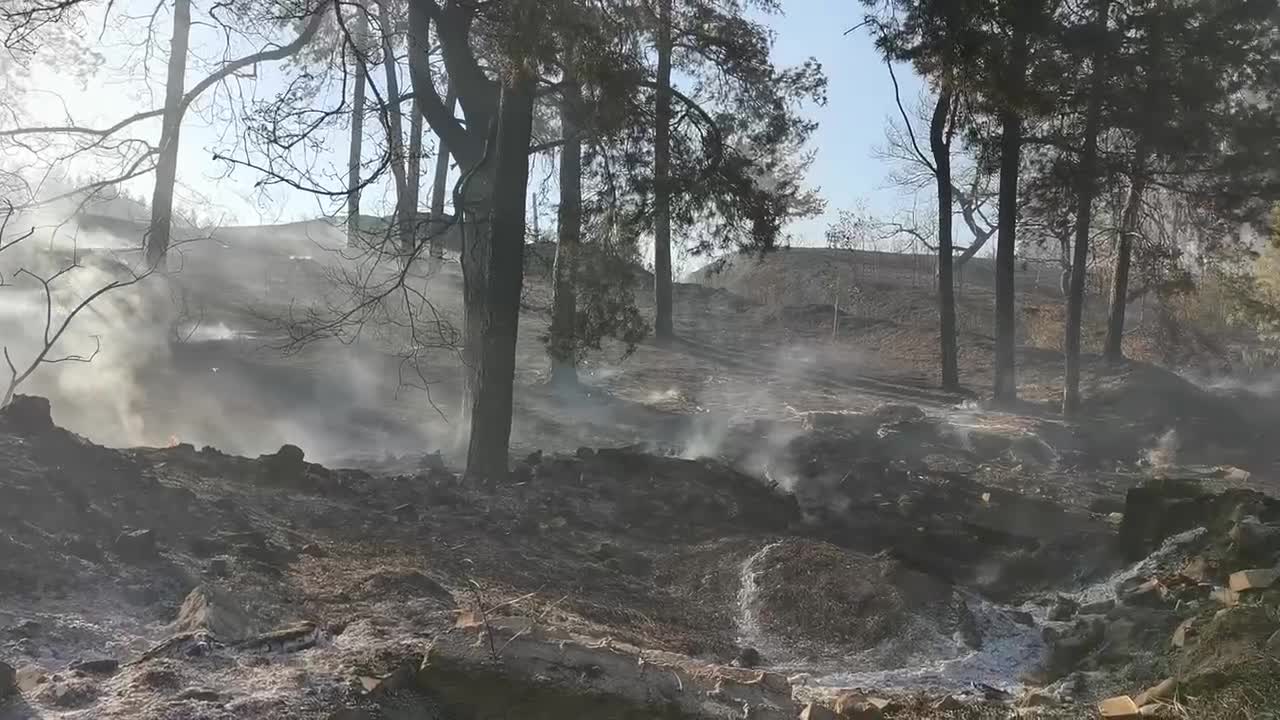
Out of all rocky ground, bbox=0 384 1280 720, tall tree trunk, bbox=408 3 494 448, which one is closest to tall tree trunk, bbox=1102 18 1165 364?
rocky ground, bbox=0 384 1280 720

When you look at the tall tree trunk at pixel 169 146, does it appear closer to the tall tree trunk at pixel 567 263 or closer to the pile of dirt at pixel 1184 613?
the tall tree trunk at pixel 567 263

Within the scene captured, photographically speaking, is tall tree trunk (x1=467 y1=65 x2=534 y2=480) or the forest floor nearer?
the forest floor

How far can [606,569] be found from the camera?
29.7ft

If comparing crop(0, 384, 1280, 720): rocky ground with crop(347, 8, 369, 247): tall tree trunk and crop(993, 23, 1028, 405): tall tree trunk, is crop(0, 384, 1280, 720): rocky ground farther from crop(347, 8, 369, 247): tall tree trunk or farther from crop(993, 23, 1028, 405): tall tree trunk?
crop(993, 23, 1028, 405): tall tree trunk

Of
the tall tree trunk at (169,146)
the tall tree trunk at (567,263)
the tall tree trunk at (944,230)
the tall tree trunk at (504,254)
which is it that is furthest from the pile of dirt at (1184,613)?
the tall tree trunk at (944,230)

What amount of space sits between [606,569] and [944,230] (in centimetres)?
1630

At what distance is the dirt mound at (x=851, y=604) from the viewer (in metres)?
7.77

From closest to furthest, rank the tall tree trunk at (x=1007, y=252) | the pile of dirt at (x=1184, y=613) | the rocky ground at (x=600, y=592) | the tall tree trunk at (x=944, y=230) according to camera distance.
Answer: the pile of dirt at (x=1184, y=613) → the rocky ground at (x=600, y=592) → the tall tree trunk at (x=1007, y=252) → the tall tree trunk at (x=944, y=230)

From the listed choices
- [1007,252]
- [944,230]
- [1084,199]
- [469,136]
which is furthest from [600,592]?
[944,230]

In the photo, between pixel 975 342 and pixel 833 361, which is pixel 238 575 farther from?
pixel 975 342

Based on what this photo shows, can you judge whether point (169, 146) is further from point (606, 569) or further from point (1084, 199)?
point (1084, 199)

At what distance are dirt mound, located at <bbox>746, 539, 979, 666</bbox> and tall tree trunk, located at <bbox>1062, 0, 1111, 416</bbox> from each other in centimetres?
1303

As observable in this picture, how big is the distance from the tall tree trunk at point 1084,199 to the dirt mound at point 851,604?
42.7 ft

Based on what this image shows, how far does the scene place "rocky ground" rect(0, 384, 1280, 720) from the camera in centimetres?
502
